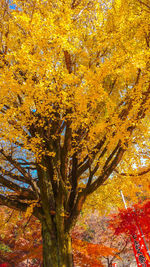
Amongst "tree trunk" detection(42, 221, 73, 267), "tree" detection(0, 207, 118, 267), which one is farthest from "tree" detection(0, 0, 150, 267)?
"tree" detection(0, 207, 118, 267)

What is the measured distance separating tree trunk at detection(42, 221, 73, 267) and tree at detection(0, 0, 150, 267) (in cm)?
2

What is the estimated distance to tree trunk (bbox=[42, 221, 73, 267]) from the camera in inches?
159

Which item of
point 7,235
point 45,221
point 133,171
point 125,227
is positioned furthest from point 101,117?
point 7,235

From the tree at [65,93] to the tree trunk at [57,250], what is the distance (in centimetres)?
2

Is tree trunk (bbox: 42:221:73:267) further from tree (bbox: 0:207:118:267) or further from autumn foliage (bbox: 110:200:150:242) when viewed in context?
autumn foliage (bbox: 110:200:150:242)

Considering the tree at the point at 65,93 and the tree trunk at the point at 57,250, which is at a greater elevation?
the tree at the point at 65,93

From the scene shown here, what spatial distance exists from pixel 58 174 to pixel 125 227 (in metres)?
3.70

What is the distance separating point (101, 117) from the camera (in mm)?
5609

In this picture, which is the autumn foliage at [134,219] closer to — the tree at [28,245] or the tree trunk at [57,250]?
the tree at [28,245]

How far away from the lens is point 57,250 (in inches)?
163

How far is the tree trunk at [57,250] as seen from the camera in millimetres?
4040

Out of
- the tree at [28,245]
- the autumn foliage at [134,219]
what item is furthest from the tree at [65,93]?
the autumn foliage at [134,219]

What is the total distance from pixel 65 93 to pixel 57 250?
318 cm

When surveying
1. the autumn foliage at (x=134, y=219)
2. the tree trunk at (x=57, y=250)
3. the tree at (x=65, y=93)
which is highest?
the tree at (x=65, y=93)
